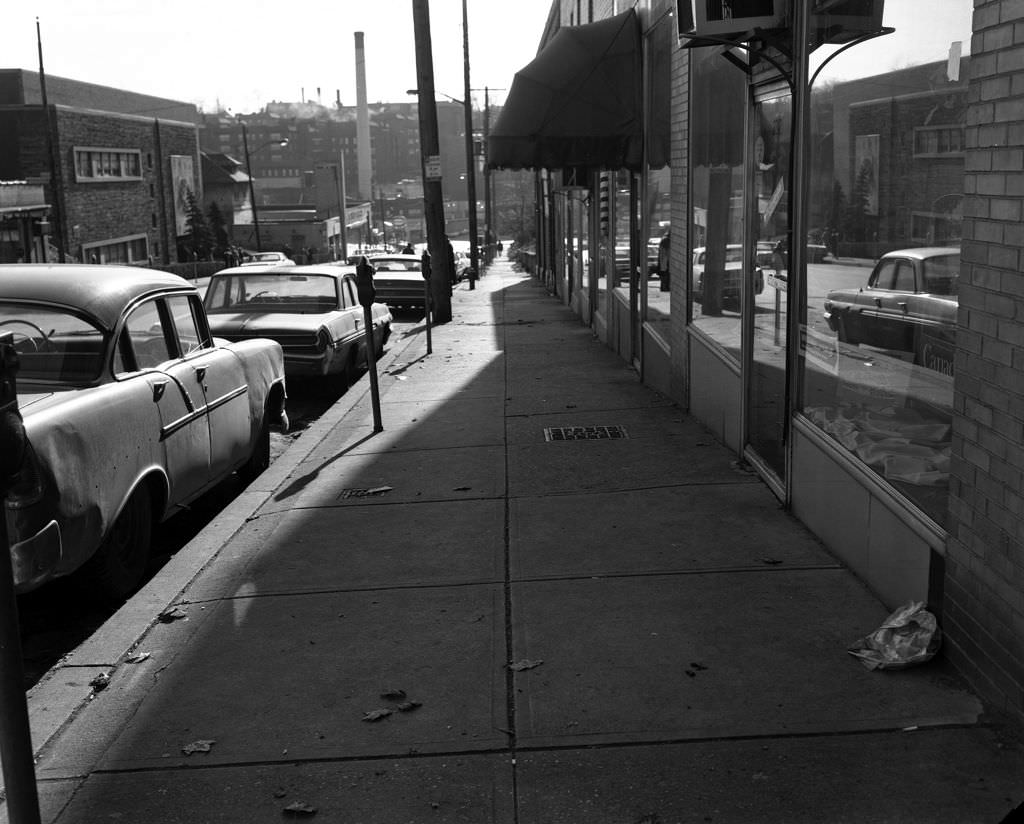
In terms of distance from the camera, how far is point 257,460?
28.6 ft

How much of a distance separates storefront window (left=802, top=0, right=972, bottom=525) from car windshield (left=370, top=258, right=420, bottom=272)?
22.3m

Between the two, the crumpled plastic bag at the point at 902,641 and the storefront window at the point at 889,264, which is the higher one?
the storefront window at the point at 889,264

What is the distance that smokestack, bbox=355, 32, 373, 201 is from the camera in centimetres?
11981

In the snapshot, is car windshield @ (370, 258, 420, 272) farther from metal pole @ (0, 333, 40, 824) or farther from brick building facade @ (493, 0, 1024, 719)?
metal pole @ (0, 333, 40, 824)

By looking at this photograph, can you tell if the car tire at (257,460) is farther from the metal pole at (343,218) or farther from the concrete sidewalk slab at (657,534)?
the metal pole at (343,218)

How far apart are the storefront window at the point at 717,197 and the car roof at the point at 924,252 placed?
9.18 ft

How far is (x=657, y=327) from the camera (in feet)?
38.4

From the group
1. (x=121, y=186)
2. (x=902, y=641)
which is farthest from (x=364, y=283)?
(x=121, y=186)

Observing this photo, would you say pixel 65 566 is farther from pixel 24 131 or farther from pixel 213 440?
pixel 24 131

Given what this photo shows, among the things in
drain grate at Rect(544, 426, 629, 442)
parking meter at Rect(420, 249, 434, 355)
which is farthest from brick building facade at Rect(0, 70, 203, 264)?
drain grate at Rect(544, 426, 629, 442)

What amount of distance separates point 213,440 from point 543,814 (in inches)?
168

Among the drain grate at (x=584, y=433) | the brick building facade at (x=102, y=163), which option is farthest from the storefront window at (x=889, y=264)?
the brick building facade at (x=102, y=163)

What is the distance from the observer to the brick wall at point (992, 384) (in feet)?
12.2

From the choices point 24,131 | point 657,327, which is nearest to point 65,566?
point 657,327
